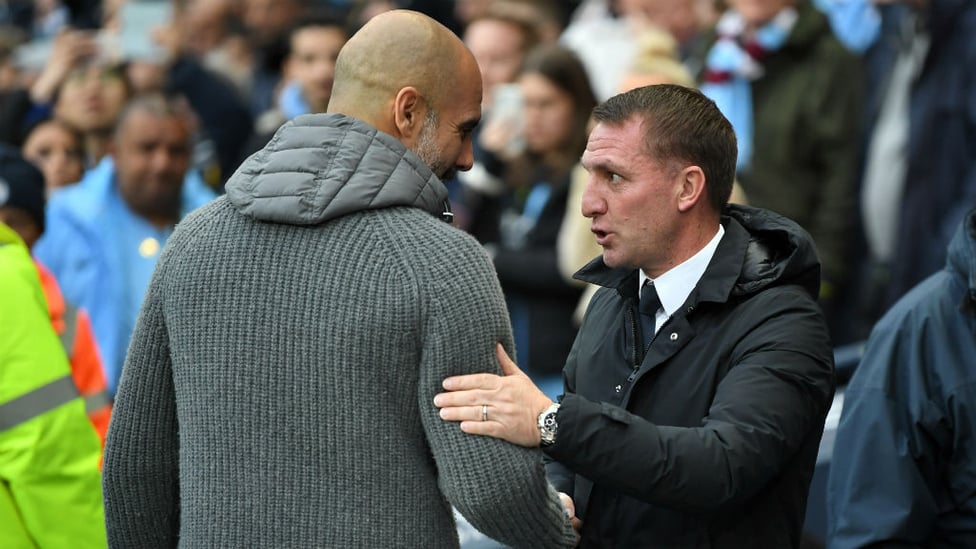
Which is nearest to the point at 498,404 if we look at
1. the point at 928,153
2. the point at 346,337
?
the point at 346,337

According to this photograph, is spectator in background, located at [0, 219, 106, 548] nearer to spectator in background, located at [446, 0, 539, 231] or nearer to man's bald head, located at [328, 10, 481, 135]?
man's bald head, located at [328, 10, 481, 135]

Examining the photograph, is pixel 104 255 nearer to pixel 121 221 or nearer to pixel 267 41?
pixel 121 221

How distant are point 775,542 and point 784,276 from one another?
583 millimetres

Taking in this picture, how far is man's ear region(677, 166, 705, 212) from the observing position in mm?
3178

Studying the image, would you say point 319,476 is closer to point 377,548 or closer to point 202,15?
point 377,548

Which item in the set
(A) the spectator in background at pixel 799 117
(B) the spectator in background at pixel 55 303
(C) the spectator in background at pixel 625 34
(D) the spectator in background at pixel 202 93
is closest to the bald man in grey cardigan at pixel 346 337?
(B) the spectator in background at pixel 55 303

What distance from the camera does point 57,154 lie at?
305 inches

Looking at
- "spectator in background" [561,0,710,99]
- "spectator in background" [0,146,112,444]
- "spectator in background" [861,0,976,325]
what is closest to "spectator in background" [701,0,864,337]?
"spectator in background" [861,0,976,325]

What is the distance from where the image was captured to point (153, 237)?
21.5ft

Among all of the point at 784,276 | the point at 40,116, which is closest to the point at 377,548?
the point at 784,276

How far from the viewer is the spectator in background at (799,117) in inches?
257

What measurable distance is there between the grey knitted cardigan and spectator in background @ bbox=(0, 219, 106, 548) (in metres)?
0.99

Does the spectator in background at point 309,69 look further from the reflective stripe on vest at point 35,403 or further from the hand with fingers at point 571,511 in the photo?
the hand with fingers at point 571,511

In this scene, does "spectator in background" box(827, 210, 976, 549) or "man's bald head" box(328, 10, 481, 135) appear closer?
"man's bald head" box(328, 10, 481, 135)
